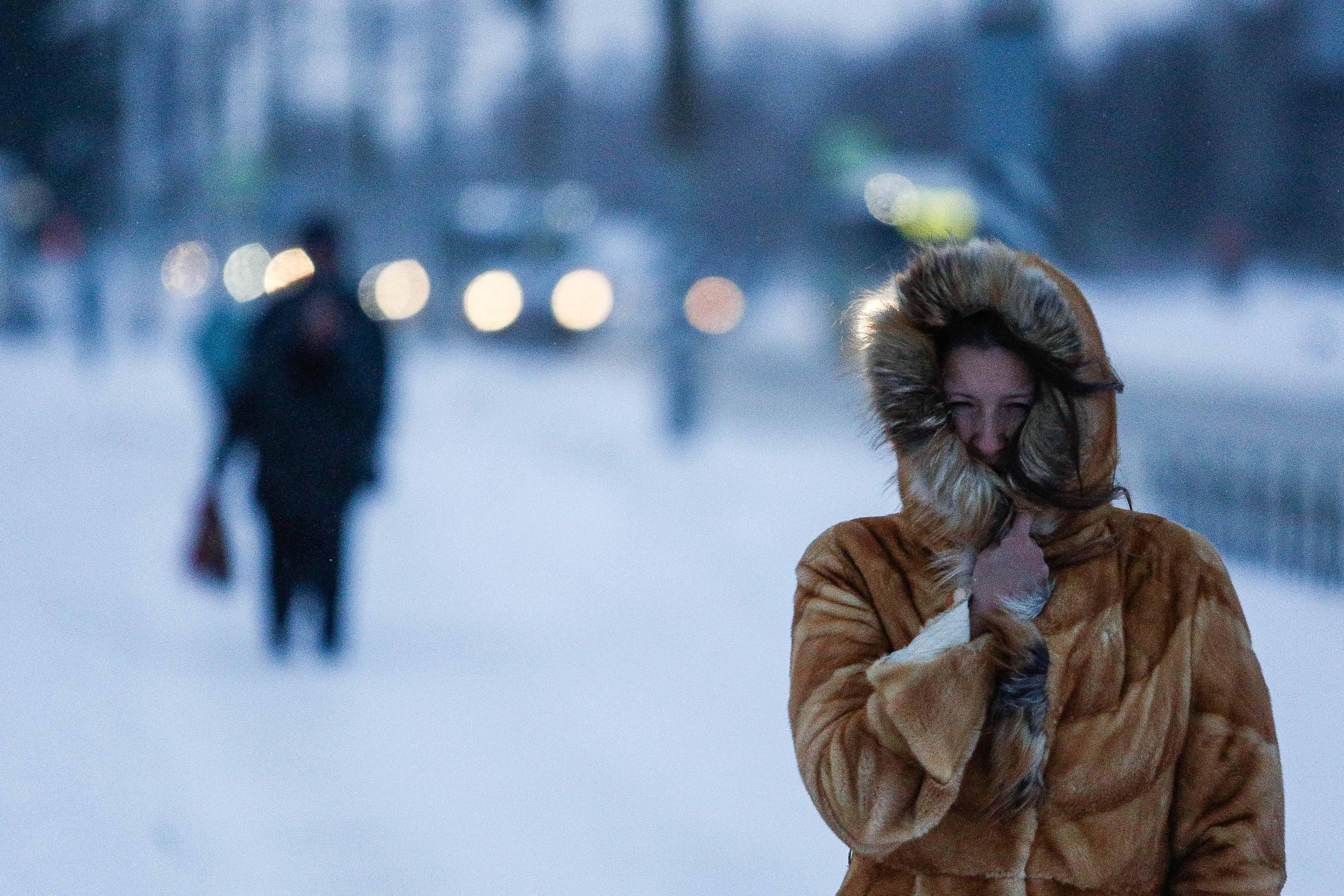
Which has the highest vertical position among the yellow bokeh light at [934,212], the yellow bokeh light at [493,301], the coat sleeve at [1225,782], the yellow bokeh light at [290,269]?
the yellow bokeh light at [934,212]

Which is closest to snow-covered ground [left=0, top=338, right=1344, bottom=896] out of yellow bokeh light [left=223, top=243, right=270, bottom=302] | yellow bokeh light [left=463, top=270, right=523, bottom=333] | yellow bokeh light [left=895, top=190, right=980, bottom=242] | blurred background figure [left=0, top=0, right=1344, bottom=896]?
blurred background figure [left=0, top=0, right=1344, bottom=896]

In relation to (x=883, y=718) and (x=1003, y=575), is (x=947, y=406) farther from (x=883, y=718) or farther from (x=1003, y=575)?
(x=883, y=718)

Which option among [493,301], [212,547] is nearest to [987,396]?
→ [212,547]

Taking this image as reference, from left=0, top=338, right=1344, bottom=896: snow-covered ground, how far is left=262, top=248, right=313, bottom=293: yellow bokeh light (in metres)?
1.02

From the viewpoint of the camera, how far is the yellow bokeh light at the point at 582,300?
33.9 m

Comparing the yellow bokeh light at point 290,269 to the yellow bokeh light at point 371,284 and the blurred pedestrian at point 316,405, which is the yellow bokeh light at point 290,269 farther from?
the yellow bokeh light at point 371,284

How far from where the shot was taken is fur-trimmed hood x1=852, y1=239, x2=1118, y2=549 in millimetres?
2119

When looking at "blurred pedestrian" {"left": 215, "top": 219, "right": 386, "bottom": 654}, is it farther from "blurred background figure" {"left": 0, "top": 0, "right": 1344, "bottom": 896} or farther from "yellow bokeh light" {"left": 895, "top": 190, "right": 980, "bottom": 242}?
"yellow bokeh light" {"left": 895, "top": 190, "right": 980, "bottom": 242}

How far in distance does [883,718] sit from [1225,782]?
417mm

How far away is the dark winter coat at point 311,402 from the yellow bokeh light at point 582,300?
86.9 feet

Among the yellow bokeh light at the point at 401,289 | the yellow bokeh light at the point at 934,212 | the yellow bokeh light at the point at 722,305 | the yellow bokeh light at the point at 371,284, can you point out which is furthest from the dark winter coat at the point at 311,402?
the yellow bokeh light at the point at 401,289

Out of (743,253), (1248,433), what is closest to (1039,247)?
(1248,433)

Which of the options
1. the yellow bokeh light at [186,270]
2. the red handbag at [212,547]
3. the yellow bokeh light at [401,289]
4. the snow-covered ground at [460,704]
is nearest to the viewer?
the snow-covered ground at [460,704]

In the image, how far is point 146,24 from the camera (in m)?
31.6
